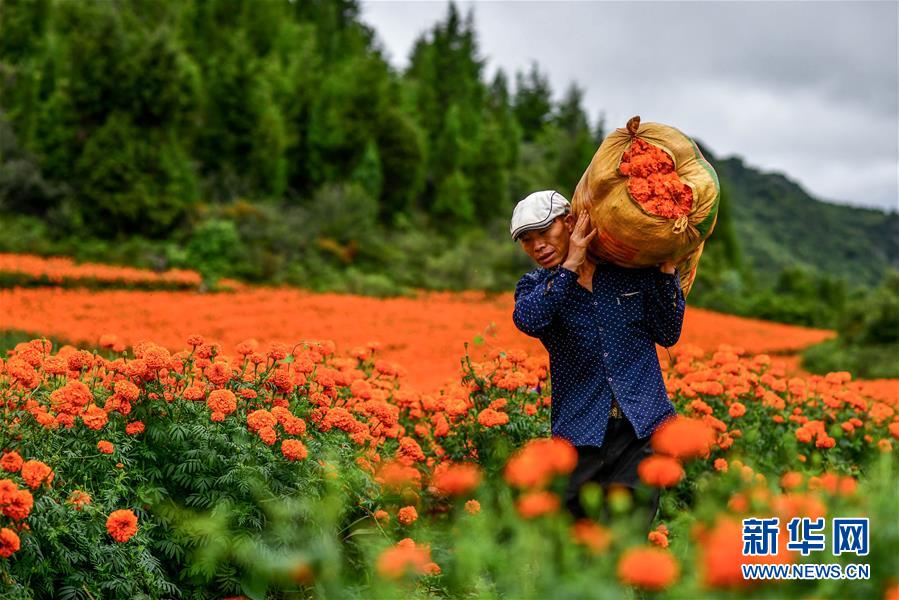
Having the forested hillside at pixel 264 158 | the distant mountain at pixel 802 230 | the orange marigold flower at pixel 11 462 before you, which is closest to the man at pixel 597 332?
the orange marigold flower at pixel 11 462

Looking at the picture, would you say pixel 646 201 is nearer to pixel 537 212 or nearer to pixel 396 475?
pixel 537 212

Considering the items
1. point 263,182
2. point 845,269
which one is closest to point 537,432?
point 263,182

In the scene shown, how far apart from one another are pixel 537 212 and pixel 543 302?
1.09 ft

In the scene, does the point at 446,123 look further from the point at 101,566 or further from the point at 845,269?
the point at 845,269

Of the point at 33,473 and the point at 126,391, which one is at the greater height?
Answer: the point at 126,391

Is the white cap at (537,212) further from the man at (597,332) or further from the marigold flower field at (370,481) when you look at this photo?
the marigold flower field at (370,481)

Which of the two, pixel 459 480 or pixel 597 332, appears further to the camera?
pixel 597 332

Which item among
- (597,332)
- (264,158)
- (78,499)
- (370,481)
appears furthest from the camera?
(264,158)

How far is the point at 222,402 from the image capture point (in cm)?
319

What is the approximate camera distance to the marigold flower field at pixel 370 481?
180 centimetres

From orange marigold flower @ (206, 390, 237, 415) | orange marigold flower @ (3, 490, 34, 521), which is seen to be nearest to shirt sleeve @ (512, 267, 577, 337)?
orange marigold flower @ (206, 390, 237, 415)

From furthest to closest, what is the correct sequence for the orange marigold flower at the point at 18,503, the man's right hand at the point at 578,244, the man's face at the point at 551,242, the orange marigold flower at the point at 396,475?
1. the orange marigold flower at the point at 396,475
2. the man's face at the point at 551,242
3. the man's right hand at the point at 578,244
4. the orange marigold flower at the point at 18,503

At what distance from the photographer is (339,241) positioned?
20.6m

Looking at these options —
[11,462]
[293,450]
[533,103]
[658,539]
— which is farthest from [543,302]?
[533,103]
